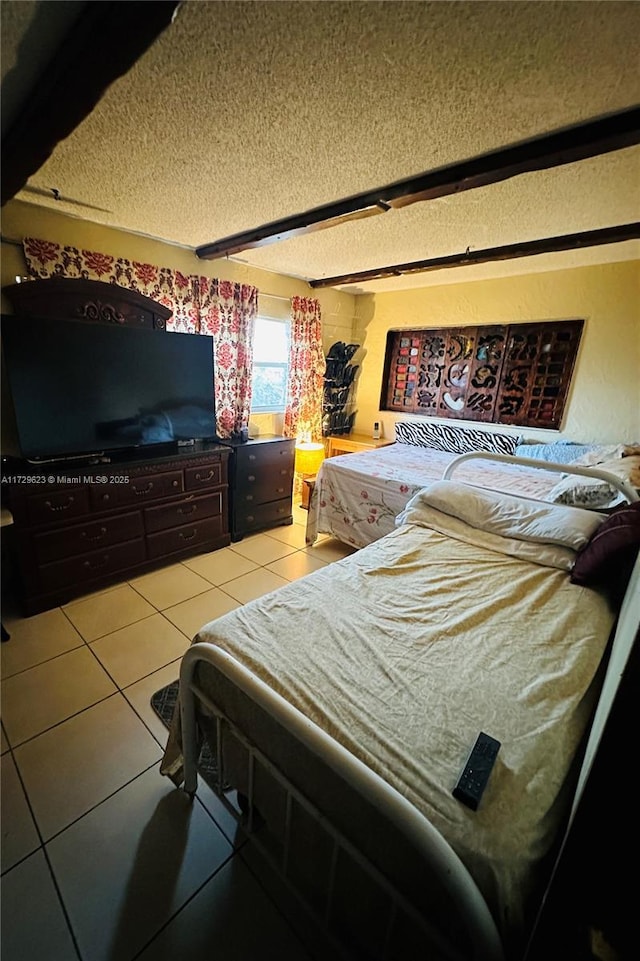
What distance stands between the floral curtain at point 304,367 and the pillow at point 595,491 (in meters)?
2.48

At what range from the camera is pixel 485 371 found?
140 inches

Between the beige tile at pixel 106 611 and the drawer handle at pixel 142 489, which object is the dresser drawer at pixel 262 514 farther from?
the beige tile at pixel 106 611

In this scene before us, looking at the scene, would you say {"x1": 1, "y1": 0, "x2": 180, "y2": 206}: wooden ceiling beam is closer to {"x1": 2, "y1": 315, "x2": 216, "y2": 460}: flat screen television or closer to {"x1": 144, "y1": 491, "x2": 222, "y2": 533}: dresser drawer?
{"x1": 2, "y1": 315, "x2": 216, "y2": 460}: flat screen television

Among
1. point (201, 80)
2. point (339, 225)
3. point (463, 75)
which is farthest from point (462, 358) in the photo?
point (201, 80)

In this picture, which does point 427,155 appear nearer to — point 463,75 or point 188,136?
point 463,75

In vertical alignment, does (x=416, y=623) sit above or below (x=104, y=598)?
above

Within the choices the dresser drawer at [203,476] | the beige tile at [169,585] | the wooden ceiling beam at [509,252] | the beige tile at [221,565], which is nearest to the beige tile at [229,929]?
the beige tile at [169,585]

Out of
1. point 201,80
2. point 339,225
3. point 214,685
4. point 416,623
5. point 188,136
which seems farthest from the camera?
point 339,225

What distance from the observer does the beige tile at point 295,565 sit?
2.66 meters

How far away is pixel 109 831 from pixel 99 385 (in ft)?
7.15

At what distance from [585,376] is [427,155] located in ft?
7.84

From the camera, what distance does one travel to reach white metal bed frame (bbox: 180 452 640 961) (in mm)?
546

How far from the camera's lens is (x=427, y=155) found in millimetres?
1502

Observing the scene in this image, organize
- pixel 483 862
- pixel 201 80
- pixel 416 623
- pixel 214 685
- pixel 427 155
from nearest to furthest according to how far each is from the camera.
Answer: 1. pixel 483 862
2. pixel 214 685
3. pixel 201 80
4. pixel 416 623
5. pixel 427 155
